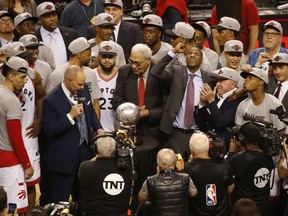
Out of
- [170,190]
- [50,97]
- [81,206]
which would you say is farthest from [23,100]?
[170,190]

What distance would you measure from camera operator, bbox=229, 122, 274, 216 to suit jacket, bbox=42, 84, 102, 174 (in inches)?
63.0

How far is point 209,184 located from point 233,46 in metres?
2.38

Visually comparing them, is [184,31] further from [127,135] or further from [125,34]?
[127,135]

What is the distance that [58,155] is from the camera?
9266mm

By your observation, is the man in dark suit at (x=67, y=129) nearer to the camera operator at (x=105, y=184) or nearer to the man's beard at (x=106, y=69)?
the man's beard at (x=106, y=69)

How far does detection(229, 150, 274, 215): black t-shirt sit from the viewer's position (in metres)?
8.49

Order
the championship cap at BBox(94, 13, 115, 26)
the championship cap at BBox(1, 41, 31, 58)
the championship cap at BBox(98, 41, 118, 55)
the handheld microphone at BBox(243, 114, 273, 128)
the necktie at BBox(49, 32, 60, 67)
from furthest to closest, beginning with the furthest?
the necktie at BBox(49, 32, 60, 67)
the championship cap at BBox(94, 13, 115, 26)
the championship cap at BBox(98, 41, 118, 55)
the championship cap at BBox(1, 41, 31, 58)
the handheld microphone at BBox(243, 114, 273, 128)

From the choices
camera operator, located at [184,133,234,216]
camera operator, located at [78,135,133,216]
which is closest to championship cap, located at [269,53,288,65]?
camera operator, located at [184,133,234,216]

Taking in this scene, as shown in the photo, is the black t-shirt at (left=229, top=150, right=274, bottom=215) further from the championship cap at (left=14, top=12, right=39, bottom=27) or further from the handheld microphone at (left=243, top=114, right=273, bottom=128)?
the championship cap at (left=14, top=12, right=39, bottom=27)

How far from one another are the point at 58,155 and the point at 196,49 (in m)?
1.76

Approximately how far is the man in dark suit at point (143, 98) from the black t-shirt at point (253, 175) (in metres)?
1.33

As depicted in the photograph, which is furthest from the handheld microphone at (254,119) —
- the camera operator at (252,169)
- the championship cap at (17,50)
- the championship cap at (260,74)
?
the championship cap at (17,50)

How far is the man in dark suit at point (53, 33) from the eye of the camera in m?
10.6

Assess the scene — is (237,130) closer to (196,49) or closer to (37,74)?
(196,49)
